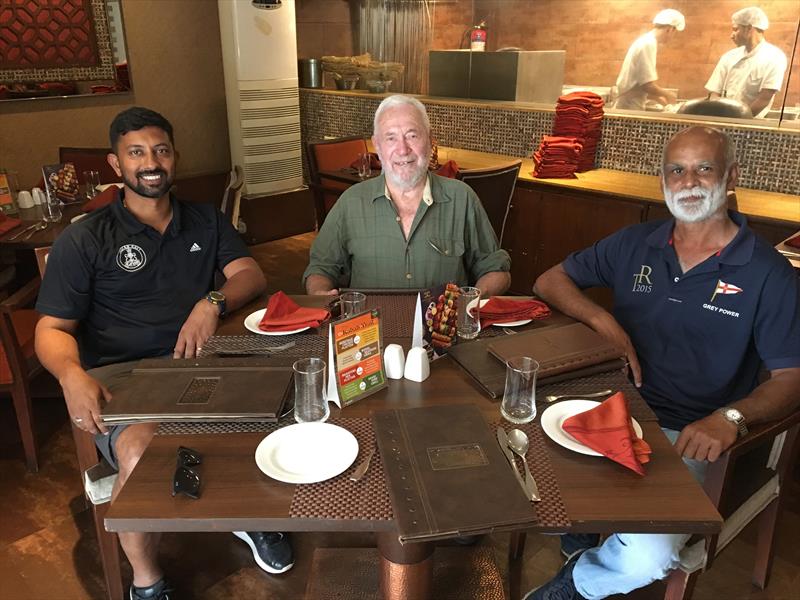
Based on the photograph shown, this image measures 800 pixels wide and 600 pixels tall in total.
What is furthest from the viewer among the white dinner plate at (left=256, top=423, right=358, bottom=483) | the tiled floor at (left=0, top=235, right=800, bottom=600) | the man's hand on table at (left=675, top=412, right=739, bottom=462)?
the tiled floor at (left=0, top=235, right=800, bottom=600)

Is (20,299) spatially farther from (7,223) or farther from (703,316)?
(703,316)

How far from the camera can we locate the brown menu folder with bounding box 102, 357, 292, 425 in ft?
3.97

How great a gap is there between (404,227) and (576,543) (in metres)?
1.13

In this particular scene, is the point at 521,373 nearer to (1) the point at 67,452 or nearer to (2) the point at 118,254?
(2) the point at 118,254

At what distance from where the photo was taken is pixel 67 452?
8.18ft

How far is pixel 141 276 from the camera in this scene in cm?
193

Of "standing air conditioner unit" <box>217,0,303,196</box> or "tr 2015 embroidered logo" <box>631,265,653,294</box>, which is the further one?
"standing air conditioner unit" <box>217,0,303,196</box>

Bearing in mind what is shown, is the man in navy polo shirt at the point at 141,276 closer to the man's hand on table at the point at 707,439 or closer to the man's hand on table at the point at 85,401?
the man's hand on table at the point at 85,401

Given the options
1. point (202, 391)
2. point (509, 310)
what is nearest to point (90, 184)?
point (202, 391)

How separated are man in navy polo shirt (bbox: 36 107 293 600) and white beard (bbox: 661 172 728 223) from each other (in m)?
1.22

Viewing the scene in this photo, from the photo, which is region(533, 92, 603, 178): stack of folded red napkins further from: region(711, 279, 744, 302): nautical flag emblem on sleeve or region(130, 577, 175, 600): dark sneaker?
region(130, 577, 175, 600): dark sneaker

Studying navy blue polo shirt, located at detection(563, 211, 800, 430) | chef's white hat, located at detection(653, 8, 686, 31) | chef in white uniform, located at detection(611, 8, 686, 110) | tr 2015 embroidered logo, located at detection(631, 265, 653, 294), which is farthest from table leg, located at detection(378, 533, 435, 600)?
chef's white hat, located at detection(653, 8, 686, 31)

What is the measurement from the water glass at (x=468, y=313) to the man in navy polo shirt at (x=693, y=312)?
1.05 feet

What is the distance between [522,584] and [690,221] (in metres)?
1.14
